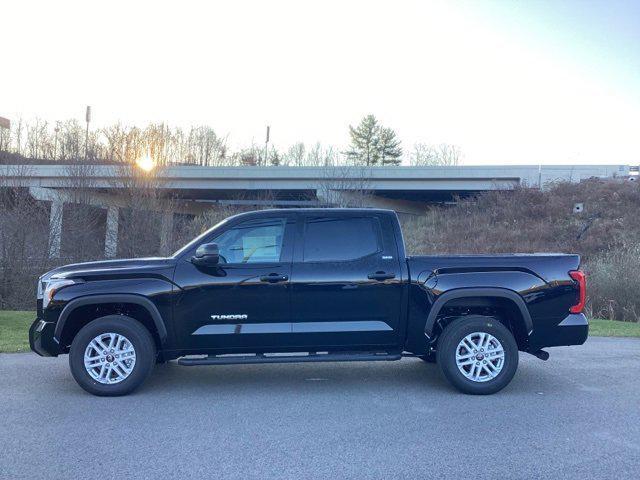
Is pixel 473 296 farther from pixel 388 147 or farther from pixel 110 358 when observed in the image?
pixel 388 147

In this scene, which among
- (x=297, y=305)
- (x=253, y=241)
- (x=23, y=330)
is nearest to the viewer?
(x=297, y=305)

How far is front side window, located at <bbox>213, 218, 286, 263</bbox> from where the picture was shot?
688 cm

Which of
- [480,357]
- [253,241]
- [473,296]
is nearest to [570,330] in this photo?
[480,357]

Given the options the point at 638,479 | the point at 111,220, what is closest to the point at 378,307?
the point at 638,479

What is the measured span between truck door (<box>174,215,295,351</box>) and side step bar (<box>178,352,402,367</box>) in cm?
12

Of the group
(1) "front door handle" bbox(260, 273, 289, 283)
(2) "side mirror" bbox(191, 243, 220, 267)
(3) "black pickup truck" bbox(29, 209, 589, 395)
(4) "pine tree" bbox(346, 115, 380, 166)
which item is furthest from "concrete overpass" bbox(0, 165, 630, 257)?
(4) "pine tree" bbox(346, 115, 380, 166)

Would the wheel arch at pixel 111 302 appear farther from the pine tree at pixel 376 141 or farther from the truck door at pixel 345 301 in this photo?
the pine tree at pixel 376 141

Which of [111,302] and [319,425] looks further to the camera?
[111,302]

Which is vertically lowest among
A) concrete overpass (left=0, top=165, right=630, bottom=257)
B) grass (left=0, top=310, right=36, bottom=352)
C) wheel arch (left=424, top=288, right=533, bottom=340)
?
grass (left=0, top=310, right=36, bottom=352)

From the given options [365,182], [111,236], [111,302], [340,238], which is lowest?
[111,236]

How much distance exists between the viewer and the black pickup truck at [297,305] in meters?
6.65

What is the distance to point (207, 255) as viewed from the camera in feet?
21.4

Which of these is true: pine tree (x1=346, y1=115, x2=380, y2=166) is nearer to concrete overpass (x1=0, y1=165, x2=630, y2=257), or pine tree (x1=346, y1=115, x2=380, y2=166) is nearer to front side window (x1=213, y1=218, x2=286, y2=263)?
concrete overpass (x1=0, y1=165, x2=630, y2=257)

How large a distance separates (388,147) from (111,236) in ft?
224
